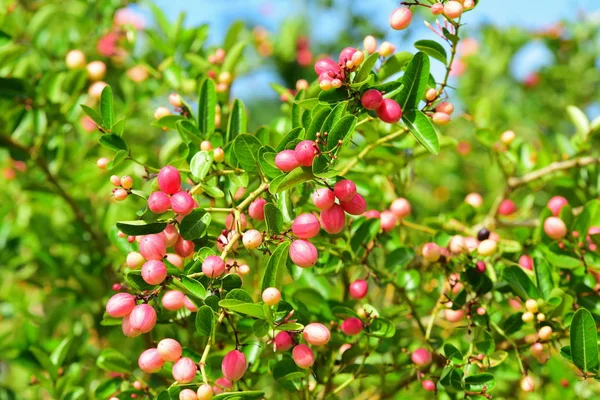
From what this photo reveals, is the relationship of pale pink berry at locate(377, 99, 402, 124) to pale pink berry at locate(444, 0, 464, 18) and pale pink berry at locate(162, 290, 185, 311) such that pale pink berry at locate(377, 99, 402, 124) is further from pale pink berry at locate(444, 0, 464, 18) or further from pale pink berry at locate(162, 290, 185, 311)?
pale pink berry at locate(162, 290, 185, 311)

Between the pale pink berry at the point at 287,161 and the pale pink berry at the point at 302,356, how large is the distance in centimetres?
27

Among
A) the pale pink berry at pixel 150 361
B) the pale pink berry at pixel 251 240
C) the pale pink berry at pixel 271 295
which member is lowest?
the pale pink berry at pixel 150 361

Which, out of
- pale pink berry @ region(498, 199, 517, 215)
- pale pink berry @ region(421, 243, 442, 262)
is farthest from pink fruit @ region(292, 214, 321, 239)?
pale pink berry @ region(498, 199, 517, 215)

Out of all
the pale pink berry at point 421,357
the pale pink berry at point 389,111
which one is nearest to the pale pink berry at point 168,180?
the pale pink berry at point 389,111

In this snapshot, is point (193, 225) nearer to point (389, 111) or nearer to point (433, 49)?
point (389, 111)

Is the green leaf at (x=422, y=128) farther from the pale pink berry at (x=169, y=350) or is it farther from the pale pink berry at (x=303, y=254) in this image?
the pale pink berry at (x=169, y=350)

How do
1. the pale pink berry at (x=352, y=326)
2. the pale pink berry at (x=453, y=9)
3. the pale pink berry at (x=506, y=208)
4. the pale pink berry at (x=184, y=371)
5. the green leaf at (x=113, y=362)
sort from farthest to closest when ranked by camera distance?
the pale pink berry at (x=506, y=208) < the green leaf at (x=113, y=362) < the pale pink berry at (x=352, y=326) < the pale pink berry at (x=453, y=9) < the pale pink berry at (x=184, y=371)

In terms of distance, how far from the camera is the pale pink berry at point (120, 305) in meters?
0.84

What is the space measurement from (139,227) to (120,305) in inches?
4.5

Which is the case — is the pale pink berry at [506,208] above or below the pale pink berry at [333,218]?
below

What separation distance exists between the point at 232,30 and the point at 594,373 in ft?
4.08

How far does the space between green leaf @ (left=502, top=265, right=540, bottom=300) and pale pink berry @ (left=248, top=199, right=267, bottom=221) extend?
1.53 feet

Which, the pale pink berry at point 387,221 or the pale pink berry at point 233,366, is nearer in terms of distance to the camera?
the pale pink berry at point 233,366

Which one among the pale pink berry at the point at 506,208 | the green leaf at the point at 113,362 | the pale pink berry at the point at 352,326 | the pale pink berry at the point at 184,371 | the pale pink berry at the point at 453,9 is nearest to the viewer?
the pale pink berry at the point at 184,371
